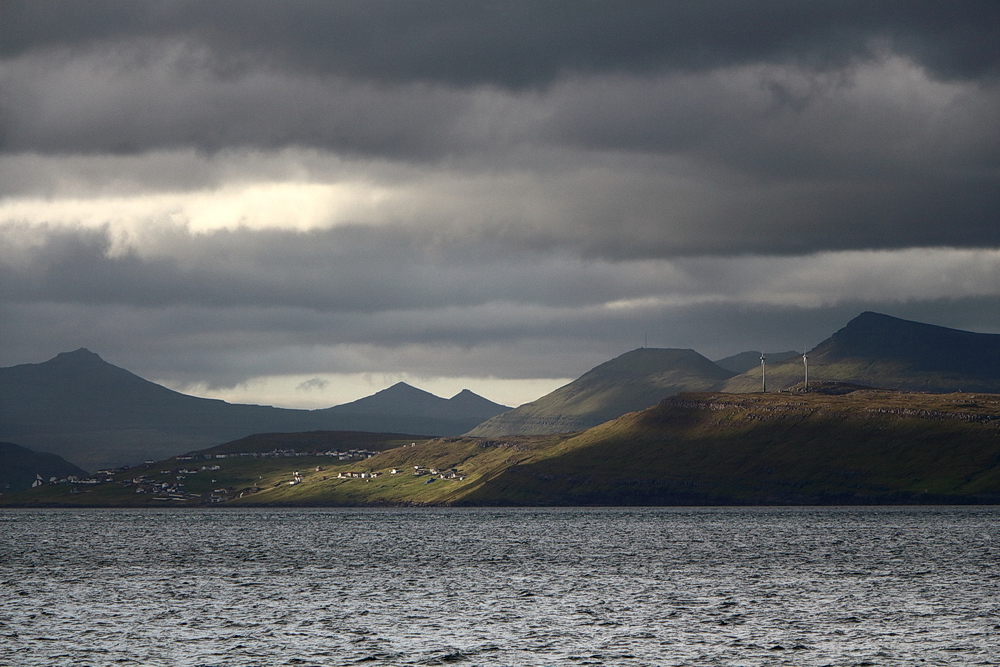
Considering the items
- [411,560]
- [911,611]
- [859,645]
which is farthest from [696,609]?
[411,560]

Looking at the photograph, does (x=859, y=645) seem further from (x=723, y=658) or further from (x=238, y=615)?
(x=238, y=615)

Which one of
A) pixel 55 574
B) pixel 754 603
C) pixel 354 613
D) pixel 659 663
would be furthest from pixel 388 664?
pixel 55 574

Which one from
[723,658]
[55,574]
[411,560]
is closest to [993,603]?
[723,658]

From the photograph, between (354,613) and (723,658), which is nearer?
(723,658)

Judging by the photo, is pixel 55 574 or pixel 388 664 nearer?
pixel 388 664

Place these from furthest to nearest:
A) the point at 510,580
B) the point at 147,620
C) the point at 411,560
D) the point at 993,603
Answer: the point at 411,560 < the point at 510,580 < the point at 993,603 < the point at 147,620

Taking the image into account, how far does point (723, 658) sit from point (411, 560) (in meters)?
115

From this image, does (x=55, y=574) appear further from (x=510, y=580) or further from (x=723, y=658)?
(x=723, y=658)

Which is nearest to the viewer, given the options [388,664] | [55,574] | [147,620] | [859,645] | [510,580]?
[388,664]

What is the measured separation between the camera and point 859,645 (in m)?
90.3

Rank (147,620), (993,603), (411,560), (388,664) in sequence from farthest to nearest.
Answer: (411,560) → (993,603) → (147,620) → (388,664)

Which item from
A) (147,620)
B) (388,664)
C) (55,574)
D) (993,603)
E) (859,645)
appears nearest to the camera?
(388,664)

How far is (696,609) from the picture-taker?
4572 inches

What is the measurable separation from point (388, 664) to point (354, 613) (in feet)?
108
